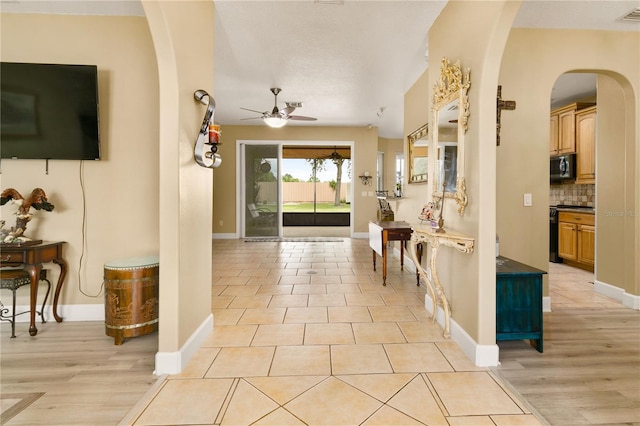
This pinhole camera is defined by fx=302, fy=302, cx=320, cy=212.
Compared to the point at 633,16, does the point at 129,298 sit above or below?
below

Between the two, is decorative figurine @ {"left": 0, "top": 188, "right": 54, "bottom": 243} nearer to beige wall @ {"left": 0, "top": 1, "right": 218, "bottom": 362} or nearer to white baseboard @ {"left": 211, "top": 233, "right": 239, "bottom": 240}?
beige wall @ {"left": 0, "top": 1, "right": 218, "bottom": 362}

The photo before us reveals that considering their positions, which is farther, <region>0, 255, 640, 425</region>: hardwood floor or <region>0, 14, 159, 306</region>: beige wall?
<region>0, 14, 159, 306</region>: beige wall

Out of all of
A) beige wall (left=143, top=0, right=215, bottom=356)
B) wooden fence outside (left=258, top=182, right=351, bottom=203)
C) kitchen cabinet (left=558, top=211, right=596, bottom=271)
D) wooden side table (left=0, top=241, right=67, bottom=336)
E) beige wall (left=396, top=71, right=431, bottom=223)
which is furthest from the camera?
wooden fence outside (left=258, top=182, right=351, bottom=203)

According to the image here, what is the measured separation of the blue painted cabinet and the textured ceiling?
7.88 ft

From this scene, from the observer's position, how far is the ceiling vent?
278cm

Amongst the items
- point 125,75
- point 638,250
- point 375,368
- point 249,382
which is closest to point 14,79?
point 125,75

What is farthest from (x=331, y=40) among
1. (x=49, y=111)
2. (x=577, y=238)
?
(x=577, y=238)

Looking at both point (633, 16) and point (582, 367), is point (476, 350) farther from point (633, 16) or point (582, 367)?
point (633, 16)

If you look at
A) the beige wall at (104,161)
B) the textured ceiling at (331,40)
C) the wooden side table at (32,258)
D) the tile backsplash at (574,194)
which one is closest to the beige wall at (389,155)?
the textured ceiling at (331,40)

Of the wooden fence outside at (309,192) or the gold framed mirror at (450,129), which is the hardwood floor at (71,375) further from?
the wooden fence outside at (309,192)

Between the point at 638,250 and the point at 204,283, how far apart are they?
433 cm

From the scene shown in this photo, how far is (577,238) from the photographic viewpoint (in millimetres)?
4723

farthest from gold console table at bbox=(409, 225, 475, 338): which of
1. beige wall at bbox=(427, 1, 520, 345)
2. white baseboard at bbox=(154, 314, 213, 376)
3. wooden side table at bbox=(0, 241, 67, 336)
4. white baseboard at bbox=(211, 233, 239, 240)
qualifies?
white baseboard at bbox=(211, 233, 239, 240)

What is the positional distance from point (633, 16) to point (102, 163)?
5226 millimetres
